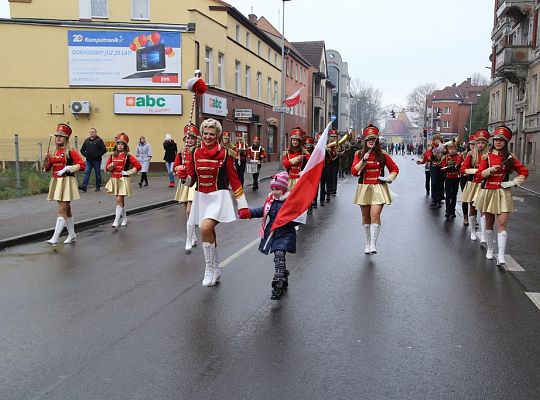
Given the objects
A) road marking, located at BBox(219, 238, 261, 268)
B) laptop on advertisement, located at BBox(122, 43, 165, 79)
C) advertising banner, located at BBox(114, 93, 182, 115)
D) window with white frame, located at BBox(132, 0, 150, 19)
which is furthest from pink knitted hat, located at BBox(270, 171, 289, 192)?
window with white frame, located at BBox(132, 0, 150, 19)

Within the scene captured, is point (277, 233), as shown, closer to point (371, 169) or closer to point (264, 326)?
point (264, 326)

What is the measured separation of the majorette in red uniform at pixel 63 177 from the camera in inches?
368

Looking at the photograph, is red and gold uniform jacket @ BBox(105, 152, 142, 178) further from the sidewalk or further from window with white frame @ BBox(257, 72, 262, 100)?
window with white frame @ BBox(257, 72, 262, 100)

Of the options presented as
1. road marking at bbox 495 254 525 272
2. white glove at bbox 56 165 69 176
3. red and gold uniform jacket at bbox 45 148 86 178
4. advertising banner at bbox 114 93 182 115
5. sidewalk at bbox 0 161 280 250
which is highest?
advertising banner at bbox 114 93 182 115

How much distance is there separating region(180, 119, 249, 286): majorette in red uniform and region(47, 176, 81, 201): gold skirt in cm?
366

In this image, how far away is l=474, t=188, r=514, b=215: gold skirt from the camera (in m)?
7.91

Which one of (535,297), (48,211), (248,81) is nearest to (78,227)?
(48,211)

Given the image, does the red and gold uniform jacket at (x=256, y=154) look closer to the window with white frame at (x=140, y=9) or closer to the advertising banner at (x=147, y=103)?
the advertising banner at (x=147, y=103)

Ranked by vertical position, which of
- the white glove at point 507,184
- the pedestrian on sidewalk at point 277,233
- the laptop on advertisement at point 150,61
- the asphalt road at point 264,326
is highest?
the laptop on advertisement at point 150,61

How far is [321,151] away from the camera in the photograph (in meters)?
6.50

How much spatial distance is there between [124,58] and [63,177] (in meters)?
19.3

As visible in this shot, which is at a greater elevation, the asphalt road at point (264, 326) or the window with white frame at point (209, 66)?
the window with white frame at point (209, 66)

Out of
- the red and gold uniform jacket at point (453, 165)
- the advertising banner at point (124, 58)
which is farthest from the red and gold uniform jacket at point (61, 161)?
the advertising banner at point (124, 58)

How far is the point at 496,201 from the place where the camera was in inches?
314
